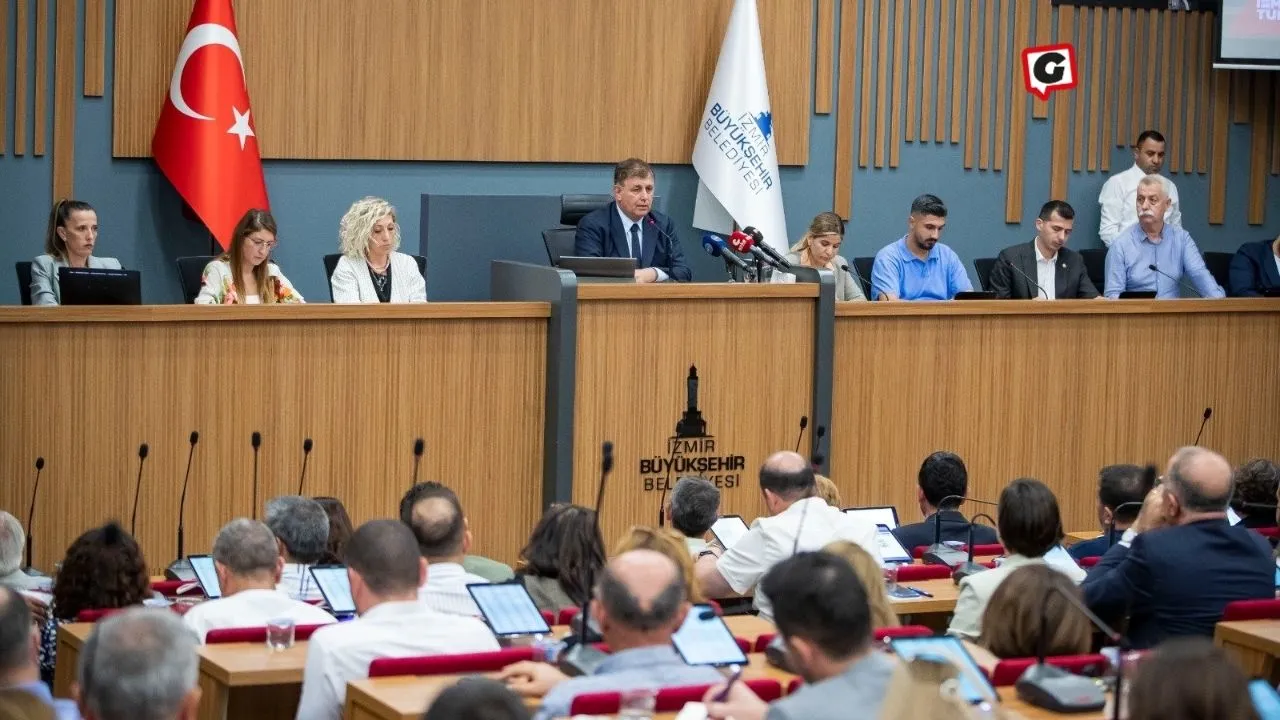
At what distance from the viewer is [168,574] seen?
5.70 meters

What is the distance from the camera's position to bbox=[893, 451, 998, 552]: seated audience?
20.1 feet

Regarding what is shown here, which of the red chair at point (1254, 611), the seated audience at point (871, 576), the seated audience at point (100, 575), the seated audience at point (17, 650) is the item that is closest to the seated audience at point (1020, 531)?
the red chair at point (1254, 611)

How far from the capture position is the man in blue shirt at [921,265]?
847 cm

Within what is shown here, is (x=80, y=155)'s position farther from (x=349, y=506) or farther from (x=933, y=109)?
(x=933, y=109)

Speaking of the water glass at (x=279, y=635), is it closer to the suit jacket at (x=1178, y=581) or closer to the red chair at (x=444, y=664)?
the red chair at (x=444, y=664)

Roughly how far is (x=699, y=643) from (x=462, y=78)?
19.0 feet

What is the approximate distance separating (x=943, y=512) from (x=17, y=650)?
3.67 meters

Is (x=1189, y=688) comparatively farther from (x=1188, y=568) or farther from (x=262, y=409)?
(x=262, y=409)

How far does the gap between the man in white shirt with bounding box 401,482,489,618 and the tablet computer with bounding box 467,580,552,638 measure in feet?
0.89

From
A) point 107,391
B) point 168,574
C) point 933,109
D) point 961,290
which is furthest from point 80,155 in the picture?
point 933,109

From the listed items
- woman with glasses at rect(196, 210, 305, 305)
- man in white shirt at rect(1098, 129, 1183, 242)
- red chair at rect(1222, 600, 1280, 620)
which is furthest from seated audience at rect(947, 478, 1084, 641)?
man in white shirt at rect(1098, 129, 1183, 242)

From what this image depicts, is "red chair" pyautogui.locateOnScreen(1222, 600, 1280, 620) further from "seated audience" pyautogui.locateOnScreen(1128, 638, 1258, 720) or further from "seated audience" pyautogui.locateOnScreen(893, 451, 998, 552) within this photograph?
"seated audience" pyautogui.locateOnScreen(1128, 638, 1258, 720)

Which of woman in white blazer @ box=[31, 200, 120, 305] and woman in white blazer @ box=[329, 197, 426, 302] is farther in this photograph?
woman in white blazer @ box=[329, 197, 426, 302]

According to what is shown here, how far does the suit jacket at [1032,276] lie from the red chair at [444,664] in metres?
5.46
